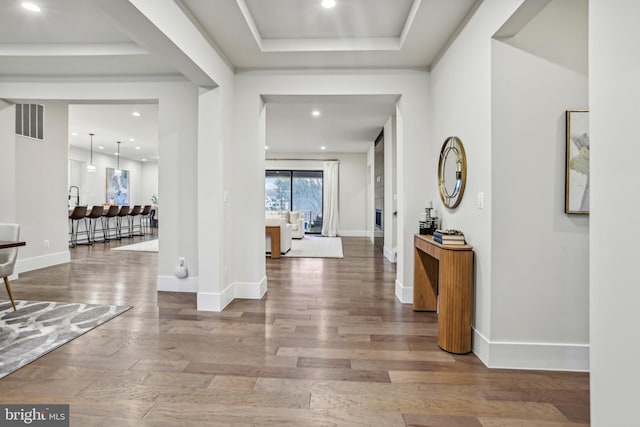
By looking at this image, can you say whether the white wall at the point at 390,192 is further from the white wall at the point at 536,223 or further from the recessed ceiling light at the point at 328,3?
the white wall at the point at 536,223

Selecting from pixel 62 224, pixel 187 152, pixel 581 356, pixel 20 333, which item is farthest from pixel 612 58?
pixel 62 224

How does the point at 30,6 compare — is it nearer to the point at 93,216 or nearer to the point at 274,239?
the point at 274,239

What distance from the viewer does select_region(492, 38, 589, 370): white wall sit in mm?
2094

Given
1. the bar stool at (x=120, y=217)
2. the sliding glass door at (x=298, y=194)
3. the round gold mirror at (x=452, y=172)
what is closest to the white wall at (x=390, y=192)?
the round gold mirror at (x=452, y=172)

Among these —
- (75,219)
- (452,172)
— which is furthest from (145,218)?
(452,172)

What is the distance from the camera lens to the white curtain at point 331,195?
1041 cm

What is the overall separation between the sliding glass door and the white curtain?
21.4 inches

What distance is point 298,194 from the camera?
11.0 metres

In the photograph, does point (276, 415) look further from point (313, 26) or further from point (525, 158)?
point (313, 26)

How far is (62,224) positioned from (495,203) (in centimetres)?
648

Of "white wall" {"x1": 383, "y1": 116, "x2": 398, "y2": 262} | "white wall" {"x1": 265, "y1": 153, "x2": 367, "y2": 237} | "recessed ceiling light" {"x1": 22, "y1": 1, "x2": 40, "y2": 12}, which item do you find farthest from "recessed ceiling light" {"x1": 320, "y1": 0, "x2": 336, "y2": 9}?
"white wall" {"x1": 265, "y1": 153, "x2": 367, "y2": 237}

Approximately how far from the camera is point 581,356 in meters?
2.10

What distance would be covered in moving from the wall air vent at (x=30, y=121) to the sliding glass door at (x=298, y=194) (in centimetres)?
643

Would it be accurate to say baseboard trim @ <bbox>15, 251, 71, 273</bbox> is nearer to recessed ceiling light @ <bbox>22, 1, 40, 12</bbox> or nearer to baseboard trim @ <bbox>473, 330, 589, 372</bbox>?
recessed ceiling light @ <bbox>22, 1, 40, 12</bbox>
